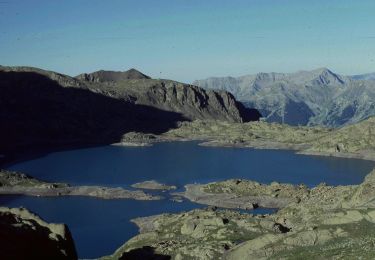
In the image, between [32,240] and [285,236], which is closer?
[32,240]

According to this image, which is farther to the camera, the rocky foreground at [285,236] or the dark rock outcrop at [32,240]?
the rocky foreground at [285,236]

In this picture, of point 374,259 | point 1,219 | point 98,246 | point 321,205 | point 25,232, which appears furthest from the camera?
point 98,246

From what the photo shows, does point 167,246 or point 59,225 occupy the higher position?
point 59,225

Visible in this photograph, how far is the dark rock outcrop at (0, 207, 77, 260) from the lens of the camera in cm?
5884

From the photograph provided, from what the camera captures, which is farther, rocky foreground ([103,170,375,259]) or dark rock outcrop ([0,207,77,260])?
rocky foreground ([103,170,375,259])

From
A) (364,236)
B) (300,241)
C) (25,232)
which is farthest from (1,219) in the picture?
(364,236)

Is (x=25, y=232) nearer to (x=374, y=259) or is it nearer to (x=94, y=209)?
(x=374, y=259)

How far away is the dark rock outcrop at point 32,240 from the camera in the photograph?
5884 centimetres

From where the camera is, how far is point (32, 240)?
6394 centimetres

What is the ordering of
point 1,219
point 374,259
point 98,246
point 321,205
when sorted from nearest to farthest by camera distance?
point 374,259, point 1,219, point 321,205, point 98,246

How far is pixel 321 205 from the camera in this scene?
11888 centimetres

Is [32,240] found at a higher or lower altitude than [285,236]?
higher

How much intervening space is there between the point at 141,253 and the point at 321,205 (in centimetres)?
4467

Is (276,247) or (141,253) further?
(141,253)
